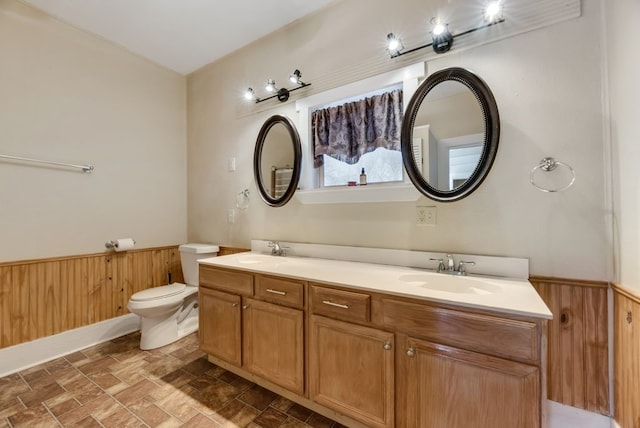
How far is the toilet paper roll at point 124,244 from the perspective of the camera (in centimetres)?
245

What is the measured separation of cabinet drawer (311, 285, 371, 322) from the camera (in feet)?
4.21

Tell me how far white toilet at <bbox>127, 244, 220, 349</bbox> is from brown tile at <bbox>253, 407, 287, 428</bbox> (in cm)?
125

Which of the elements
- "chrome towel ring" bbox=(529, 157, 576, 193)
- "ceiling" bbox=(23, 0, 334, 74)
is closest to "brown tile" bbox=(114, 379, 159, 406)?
"chrome towel ring" bbox=(529, 157, 576, 193)

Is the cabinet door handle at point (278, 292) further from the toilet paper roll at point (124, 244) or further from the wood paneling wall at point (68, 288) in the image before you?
the wood paneling wall at point (68, 288)

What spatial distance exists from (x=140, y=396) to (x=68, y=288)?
4.06 ft

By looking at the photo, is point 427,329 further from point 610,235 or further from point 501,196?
point 610,235

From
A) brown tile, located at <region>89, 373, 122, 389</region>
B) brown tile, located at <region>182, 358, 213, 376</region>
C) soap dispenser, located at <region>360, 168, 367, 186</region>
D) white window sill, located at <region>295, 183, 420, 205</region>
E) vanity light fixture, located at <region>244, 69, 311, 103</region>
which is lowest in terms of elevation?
brown tile, located at <region>182, 358, 213, 376</region>

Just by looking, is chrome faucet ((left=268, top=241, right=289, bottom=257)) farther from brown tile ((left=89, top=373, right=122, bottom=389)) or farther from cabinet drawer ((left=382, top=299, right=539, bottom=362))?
brown tile ((left=89, top=373, right=122, bottom=389))

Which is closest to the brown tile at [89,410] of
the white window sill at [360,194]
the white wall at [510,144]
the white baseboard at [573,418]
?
the white wall at [510,144]

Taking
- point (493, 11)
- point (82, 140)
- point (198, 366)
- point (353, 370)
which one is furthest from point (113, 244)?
point (493, 11)

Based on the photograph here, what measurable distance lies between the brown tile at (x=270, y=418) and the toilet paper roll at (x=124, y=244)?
1.95m

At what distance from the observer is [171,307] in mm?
2275

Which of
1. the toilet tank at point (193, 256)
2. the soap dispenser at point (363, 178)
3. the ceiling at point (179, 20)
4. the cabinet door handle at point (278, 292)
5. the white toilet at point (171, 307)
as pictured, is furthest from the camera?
the toilet tank at point (193, 256)

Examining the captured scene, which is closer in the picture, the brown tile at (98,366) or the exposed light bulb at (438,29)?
the exposed light bulb at (438,29)
